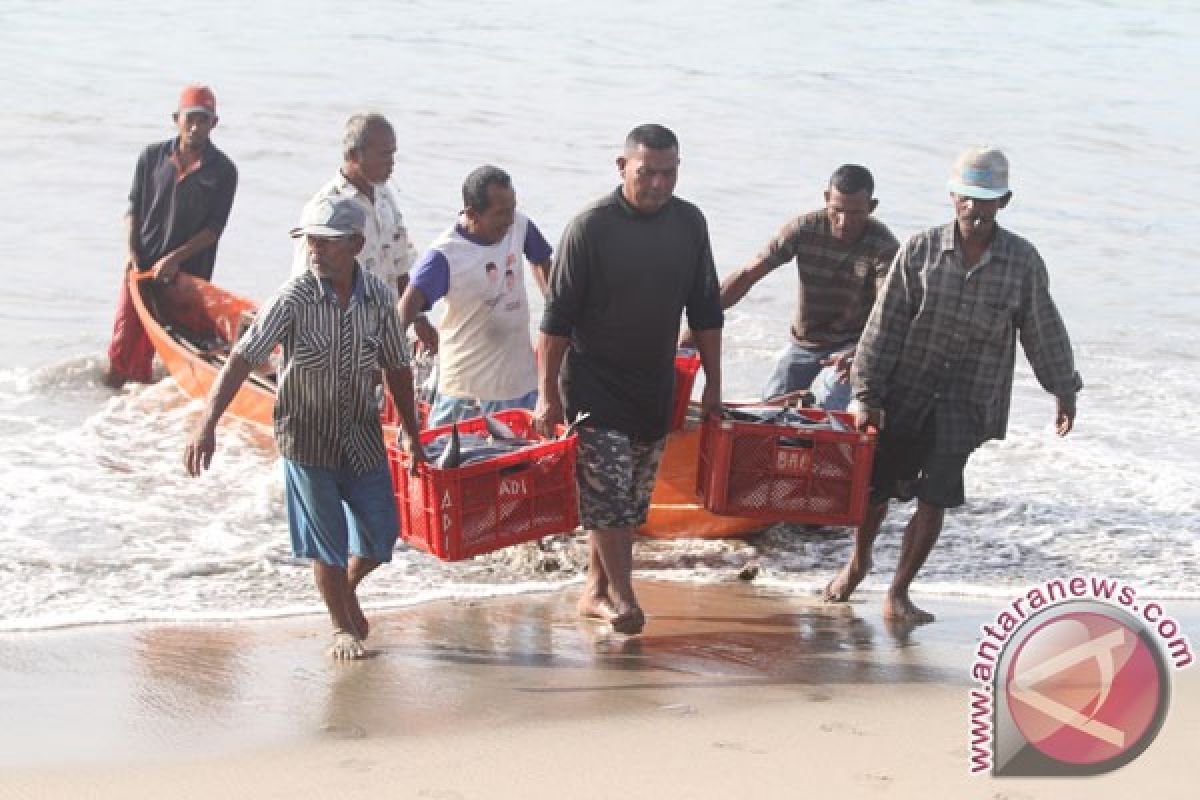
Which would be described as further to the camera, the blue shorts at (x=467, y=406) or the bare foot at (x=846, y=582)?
the blue shorts at (x=467, y=406)

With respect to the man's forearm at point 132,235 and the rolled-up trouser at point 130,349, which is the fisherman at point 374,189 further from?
the rolled-up trouser at point 130,349

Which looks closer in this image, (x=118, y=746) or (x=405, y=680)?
(x=118, y=746)

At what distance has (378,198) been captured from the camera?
27.8 feet

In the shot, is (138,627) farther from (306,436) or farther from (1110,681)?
(1110,681)

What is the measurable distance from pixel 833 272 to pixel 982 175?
1.75 m

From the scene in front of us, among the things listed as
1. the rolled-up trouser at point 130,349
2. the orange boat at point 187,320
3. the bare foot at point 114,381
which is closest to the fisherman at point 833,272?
the orange boat at point 187,320

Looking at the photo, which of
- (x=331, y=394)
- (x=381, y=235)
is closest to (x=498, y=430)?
(x=331, y=394)

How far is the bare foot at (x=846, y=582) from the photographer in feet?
25.5

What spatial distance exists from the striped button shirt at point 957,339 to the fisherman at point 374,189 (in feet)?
6.57

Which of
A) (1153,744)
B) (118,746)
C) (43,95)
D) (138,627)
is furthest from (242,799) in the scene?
(43,95)

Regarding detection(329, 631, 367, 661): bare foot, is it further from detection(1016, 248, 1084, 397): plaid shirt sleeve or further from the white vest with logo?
detection(1016, 248, 1084, 397): plaid shirt sleeve

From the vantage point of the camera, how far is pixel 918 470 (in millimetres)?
7383

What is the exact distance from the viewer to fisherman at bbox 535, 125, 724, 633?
6656 mm

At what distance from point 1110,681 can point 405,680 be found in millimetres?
2387
